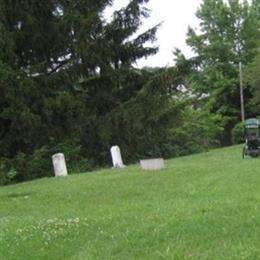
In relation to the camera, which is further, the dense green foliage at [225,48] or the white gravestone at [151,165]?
the dense green foliage at [225,48]

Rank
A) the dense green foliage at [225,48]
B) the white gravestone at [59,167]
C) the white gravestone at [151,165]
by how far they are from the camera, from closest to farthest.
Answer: the white gravestone at [151,165] < the white gravestone at [59,167] < the dense green foliage at [225,48]

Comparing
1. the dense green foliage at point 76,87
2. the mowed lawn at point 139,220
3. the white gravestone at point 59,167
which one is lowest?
the mowed lawn at point 139,220

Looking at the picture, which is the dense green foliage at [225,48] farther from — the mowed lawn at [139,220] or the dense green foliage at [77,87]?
the mowed lawn at [139,220]

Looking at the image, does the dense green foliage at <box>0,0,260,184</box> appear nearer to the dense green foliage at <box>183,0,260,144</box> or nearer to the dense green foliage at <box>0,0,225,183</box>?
the dense green foliage at <box>0,0,225,183</box>

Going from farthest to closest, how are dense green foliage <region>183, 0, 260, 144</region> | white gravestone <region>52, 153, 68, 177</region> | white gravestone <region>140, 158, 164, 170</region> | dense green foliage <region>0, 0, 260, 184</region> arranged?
dense green foliage <region>183, 0, 260, 144</region>, dense green foliage <region>0, 0, 260, 184</region>, white gravestone <region>52, 153, 68, 177</region>, white gravestone <region>140, 158, 164, 170</region>

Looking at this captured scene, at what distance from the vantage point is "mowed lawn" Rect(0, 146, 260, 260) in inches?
276

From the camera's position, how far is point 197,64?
94.1ft

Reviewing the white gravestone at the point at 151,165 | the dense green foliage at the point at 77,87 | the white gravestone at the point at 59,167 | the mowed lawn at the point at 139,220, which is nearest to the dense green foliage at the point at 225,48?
the dense green foliage at the point at 77,87

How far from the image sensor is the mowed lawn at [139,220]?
700cm

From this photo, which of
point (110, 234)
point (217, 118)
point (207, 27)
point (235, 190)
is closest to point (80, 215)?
point (110, 234)

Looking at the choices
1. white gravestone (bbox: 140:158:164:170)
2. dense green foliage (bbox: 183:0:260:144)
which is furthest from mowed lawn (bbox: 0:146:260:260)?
dense green foliage (bbox: 183:0:260:144)

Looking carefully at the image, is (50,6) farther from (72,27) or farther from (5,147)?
(5,147)

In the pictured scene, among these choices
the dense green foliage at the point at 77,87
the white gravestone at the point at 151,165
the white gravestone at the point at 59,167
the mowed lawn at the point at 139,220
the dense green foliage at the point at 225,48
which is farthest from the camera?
the dense green foliage at the point at 225,48

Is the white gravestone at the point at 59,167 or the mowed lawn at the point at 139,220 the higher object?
the white gravestone at the point at 59,167
